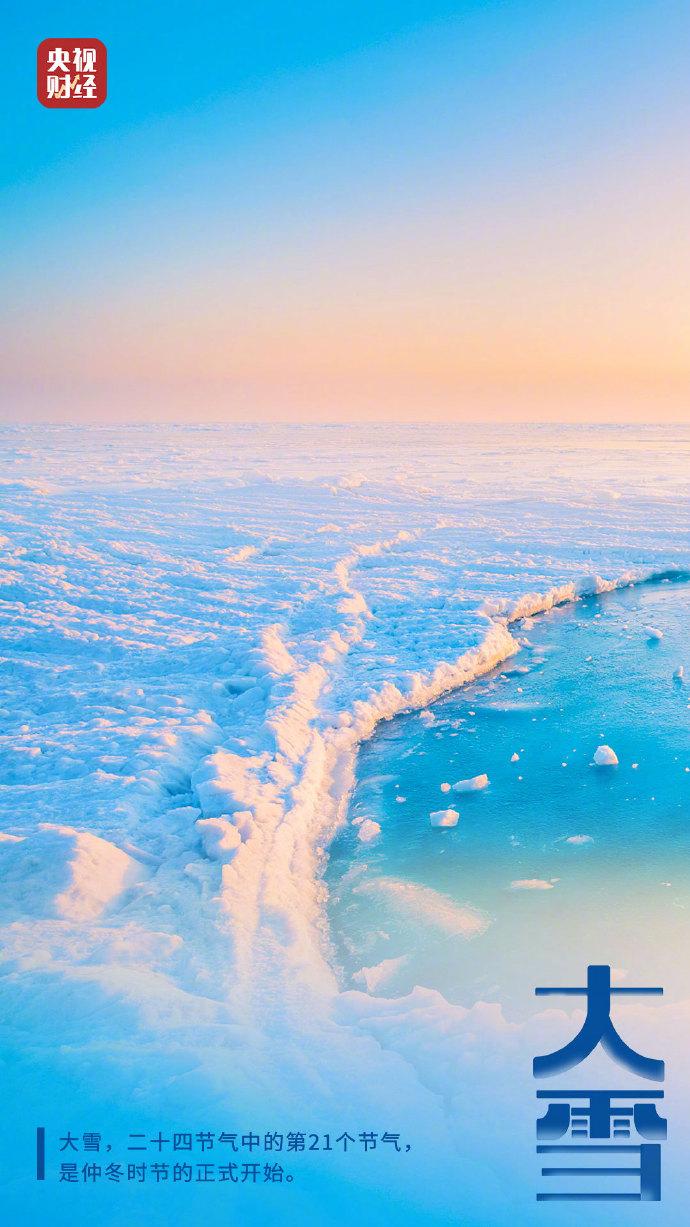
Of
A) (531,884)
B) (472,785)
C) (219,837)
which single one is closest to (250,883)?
(219,837)

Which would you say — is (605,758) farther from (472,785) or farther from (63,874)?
(63,874)

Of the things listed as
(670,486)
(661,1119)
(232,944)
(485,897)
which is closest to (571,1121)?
(661,1119)

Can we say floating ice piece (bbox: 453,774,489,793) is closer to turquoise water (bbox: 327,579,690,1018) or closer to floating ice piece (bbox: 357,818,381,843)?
turquoise water (bbox: 327,579,690,1018)

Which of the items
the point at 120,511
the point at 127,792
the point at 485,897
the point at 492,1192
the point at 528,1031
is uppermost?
the point at 120,511

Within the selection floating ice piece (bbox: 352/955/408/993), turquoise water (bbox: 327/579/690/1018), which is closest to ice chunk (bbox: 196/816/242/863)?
turquoise water (bbox: 327/579/690/1018)

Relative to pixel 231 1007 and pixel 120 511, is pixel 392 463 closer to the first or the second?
pixel 120 511

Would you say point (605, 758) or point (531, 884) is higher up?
point (605, 758)

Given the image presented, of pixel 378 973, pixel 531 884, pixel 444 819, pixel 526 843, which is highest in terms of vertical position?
pixel 444 819
